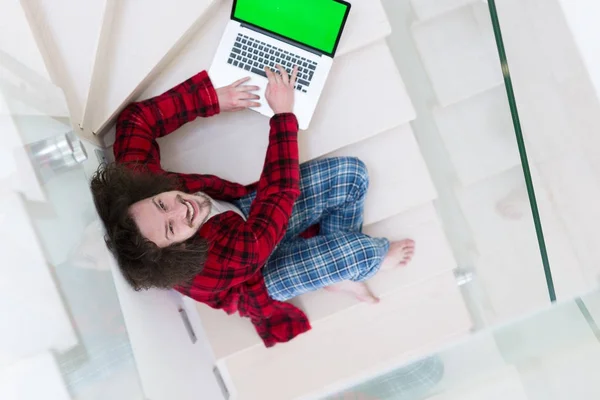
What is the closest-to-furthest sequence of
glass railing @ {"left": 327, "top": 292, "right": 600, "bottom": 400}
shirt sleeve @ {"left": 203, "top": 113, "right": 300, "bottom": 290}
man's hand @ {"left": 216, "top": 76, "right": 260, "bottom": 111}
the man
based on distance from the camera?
Result: glass railing @ {"left": 327, "top": 292, "right": 600, "bottom": 400}, the man, shirt sleeve @ {"left": 203, "top": 113, "right": 300, "bottom": 290}, man's hand @ {"left": 216, "top": 76, "right": 260, "bottom": 111}

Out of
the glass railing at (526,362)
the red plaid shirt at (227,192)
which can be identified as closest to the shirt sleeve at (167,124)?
the red plaid shirt at (227,192)

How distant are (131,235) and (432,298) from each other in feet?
3.46

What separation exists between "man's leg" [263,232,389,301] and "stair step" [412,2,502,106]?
22.8 inches

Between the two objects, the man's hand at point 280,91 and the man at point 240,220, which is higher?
the man's hand at point 280,91

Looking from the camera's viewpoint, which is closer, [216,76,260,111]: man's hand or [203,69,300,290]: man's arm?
[203,69,300,290]: man's arm

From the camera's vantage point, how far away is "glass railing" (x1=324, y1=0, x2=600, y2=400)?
1020 mm

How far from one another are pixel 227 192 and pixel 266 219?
0.21 meters

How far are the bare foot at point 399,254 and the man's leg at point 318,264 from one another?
0.30 feet

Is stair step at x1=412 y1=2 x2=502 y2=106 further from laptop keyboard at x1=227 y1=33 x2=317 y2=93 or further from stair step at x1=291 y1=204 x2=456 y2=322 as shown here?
laptop keyboard at x1=227 y1=33 x2=317 y2=93

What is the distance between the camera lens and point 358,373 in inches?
64.6

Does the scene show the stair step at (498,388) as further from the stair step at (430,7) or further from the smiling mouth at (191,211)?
the stair step at (430,7)

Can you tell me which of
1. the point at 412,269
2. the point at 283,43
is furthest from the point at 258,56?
Result: the point at 412,269

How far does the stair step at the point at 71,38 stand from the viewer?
128cm

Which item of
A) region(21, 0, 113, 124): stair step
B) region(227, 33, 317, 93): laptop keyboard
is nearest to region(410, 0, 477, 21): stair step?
region(227, 33, 317, 93): laptop keyboard
